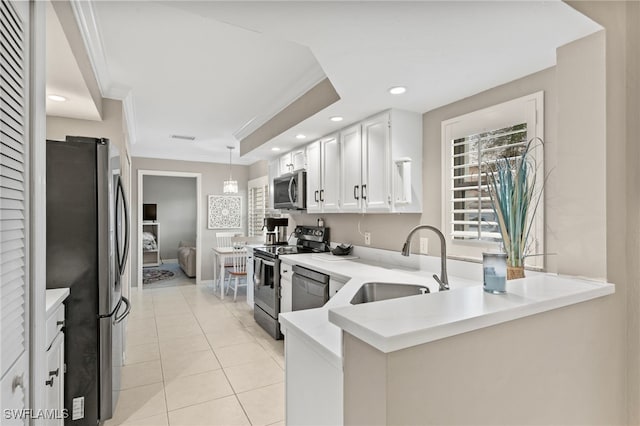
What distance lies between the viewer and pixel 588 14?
4.62 ft

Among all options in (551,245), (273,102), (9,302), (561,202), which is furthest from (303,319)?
(273,102)

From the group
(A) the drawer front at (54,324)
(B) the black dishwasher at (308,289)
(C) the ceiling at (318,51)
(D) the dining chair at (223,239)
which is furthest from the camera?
(D) the dining chair at (223,239)

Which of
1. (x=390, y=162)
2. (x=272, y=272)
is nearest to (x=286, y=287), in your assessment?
(x=272, y=272)

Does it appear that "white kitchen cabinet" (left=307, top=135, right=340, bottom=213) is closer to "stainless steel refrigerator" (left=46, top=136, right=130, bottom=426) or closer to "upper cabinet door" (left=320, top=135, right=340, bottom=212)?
"upper cabinet door" (left=320, top=135, right=340, bottom=212)

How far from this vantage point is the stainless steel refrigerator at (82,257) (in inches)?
75.4

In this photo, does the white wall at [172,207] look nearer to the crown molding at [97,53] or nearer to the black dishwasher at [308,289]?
the crown molding at [97,53]

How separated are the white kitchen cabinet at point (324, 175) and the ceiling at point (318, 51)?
0.61 feet

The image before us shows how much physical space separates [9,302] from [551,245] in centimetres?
242

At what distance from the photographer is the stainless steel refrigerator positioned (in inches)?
75.4

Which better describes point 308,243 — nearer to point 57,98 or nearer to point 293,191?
point 293,191

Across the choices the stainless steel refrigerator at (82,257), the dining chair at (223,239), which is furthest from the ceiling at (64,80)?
the dining chair at (223,239)

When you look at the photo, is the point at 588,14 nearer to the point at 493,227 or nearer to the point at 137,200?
the point at 493,227

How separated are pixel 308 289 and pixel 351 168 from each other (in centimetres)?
118

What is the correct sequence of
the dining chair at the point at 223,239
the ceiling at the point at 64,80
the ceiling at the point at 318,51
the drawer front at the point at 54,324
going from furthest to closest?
1. the dining chair at the point at 223,239
2. the ceiling at the point at 64,80
3. the drawer front at the point at 54,324
4. the ceiling at the point at 318,51
